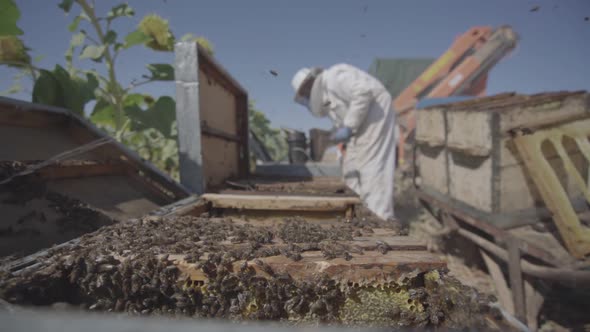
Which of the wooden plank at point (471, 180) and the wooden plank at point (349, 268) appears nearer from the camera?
the wooden plank at point (349, 268)

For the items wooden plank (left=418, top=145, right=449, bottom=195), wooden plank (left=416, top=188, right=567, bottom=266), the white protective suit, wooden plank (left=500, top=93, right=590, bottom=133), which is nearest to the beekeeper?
the white protective suit

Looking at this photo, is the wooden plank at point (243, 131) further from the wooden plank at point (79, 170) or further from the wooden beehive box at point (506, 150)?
the wooden beehive box at point (506, 150)

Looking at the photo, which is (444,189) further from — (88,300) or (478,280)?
(88,300)

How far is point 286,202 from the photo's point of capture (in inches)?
103

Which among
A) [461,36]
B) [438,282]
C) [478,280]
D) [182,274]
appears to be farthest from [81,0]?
[461,36]

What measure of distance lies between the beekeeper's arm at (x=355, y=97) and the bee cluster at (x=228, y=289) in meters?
3.98

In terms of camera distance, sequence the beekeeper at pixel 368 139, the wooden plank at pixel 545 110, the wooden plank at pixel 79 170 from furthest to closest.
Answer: the beekeeper at pixel 368 139
the wooden plank at pixel 545 110
the wooden plank at pixel 79 170

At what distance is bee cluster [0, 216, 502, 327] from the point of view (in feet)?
3.91

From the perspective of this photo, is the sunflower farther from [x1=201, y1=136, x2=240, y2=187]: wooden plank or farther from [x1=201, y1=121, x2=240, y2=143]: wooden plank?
[x1=201, y1=136, x2=240, y2=187]: wooden plank

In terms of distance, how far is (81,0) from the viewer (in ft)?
10.3

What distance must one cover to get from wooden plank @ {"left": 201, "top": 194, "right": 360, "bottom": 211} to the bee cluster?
1195 mm

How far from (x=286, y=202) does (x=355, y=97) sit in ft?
10.1

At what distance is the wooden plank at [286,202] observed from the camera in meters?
2.58

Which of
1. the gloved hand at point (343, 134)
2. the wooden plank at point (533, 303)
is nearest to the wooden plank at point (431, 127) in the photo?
the gloved hand at point (343, 134)
